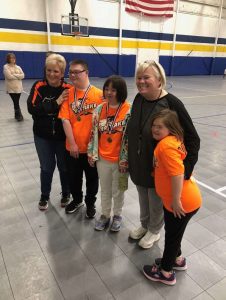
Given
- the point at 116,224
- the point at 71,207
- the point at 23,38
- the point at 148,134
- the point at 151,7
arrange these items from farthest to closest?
1. the point at 151,7
2. the point at 23,38
3. the point at 71,207
4. the point at 116,224
5. the point at 148,134

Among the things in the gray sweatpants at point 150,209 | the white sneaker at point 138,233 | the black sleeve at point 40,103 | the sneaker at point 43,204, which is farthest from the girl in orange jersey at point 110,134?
the sneaker at point 43,204

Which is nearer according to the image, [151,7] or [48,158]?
[48,158]

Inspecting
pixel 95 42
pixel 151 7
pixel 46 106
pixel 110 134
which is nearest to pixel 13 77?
pixel 46 106

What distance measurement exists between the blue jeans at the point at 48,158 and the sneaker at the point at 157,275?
4.47 feet

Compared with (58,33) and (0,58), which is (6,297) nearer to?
(0,58)

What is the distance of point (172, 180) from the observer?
1.58m

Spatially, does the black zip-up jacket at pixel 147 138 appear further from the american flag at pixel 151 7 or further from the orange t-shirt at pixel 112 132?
the american flag at pixel 151 7

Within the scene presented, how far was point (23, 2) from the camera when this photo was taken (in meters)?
12.7

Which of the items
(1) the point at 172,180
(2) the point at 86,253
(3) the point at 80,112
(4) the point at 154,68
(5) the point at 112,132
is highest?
(4) the point at 154,68

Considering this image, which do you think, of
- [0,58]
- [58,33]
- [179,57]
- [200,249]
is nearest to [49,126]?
[200,249]

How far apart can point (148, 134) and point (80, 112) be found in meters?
0.77

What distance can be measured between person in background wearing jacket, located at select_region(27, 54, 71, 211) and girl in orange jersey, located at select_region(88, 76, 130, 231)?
1.44ft

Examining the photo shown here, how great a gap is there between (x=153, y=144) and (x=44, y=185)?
1580 millimetres

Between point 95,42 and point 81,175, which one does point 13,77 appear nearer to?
point 81,175
